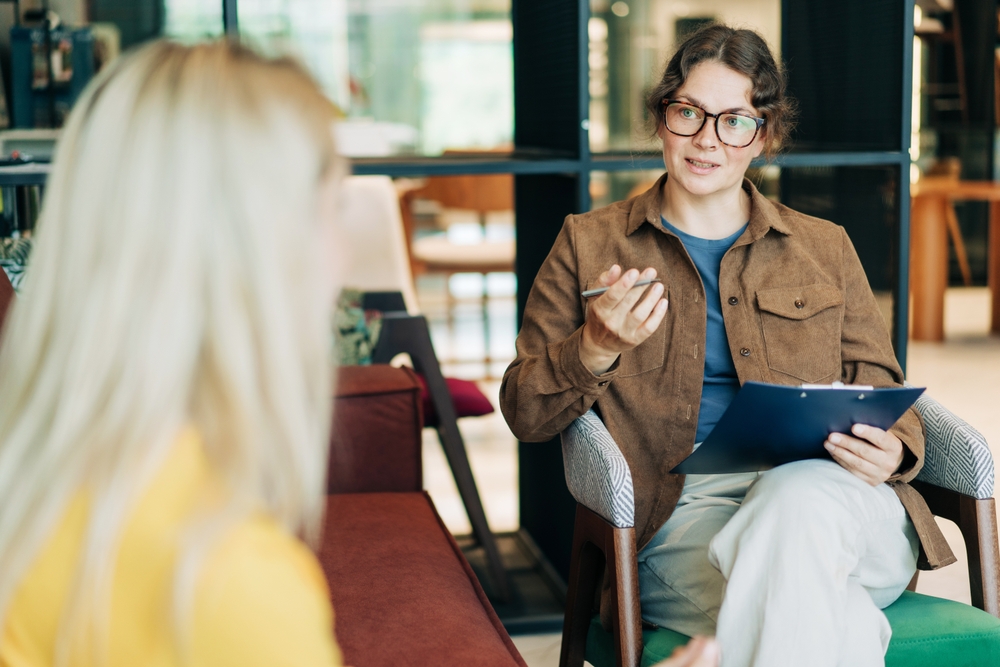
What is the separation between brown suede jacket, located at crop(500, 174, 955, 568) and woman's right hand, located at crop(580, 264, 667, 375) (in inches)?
3.7

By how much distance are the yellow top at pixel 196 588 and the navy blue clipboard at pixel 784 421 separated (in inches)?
31.1

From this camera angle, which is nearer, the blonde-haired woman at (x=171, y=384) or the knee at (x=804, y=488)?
the blonde-haired woman at (x=171, y=384)

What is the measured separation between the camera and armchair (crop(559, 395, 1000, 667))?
1471 millimetres

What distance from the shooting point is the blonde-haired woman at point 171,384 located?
0.66 metres

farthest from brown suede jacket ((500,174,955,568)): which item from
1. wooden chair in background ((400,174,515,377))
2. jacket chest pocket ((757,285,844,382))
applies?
wooden chair in background ((400,174,515,377))

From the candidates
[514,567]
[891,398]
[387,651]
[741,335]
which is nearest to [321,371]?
[387,651]

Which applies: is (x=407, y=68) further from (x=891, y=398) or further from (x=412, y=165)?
(x=891, y=398)

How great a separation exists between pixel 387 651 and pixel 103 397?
0.78 meters

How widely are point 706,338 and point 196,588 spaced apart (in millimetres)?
1242

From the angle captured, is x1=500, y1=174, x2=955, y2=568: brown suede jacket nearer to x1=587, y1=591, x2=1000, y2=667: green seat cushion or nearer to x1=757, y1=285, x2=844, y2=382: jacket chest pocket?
x1=757, y1=285, x2=844, y2=382: jacket chest pocket

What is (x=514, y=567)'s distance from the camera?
2686 mm

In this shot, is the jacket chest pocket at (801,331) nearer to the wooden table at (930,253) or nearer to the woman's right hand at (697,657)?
the woman's right hand at (697,657)

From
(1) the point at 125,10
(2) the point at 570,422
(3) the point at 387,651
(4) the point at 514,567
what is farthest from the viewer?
(1) the point at 125,10

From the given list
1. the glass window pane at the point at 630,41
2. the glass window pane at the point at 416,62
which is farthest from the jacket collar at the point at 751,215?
the glass window pane at the point at 630,41
